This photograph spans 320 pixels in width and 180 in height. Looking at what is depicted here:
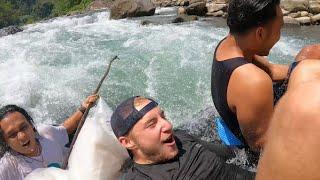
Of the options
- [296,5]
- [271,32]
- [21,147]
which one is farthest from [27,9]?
[271,32]

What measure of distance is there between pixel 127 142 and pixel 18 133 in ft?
3.12

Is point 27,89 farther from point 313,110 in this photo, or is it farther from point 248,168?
point 313,110

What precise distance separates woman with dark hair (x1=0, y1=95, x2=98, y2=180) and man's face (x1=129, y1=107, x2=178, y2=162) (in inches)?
31.4

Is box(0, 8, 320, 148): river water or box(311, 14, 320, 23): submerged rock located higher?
box(0, 8, 320, 148): river water

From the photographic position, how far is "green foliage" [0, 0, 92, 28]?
55.7 metres

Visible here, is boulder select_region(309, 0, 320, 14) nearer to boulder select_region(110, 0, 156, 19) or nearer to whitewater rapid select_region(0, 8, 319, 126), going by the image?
whitewater rapid select_region(0, 8, 319, 126)

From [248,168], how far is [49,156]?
1.36 metres

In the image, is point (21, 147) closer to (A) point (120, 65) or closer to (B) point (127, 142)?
(B) point (127, 142)

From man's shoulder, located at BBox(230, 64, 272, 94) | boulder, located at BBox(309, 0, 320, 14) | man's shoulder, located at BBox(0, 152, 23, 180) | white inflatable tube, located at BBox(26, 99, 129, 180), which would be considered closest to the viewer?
man's shoulder, located at BBox(230, 64, 272, 94)

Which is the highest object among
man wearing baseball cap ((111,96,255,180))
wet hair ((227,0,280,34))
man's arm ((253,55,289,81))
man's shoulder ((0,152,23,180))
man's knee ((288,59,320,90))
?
wet hair ((227,0,280,34))

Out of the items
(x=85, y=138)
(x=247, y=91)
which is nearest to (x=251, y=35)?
(x=247, y=91)

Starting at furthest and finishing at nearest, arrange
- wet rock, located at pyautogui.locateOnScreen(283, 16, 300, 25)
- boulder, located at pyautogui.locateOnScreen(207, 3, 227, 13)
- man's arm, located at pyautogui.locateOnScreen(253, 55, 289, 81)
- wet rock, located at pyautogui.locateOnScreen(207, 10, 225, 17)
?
boulder, located at pyautogui.locateOnScreen(207, 3, 227, 13) → wet rock, located at pyautogui.locateOnScreen(207, 10, 225, 17) → wet rock, located at pyautogui.locateOnScreen(283, 16, 300, 25) → man's arm, located at pyautogui.locateOnScreen(253, 55, 289, 81)

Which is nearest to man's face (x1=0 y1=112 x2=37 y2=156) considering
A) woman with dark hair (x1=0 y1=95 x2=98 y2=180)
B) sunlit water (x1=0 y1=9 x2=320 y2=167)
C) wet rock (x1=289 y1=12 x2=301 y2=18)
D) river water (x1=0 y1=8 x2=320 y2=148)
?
woman with dark hair (x1=0 y1=95 x2=98 y2=180)

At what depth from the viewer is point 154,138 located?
7.65 feet
